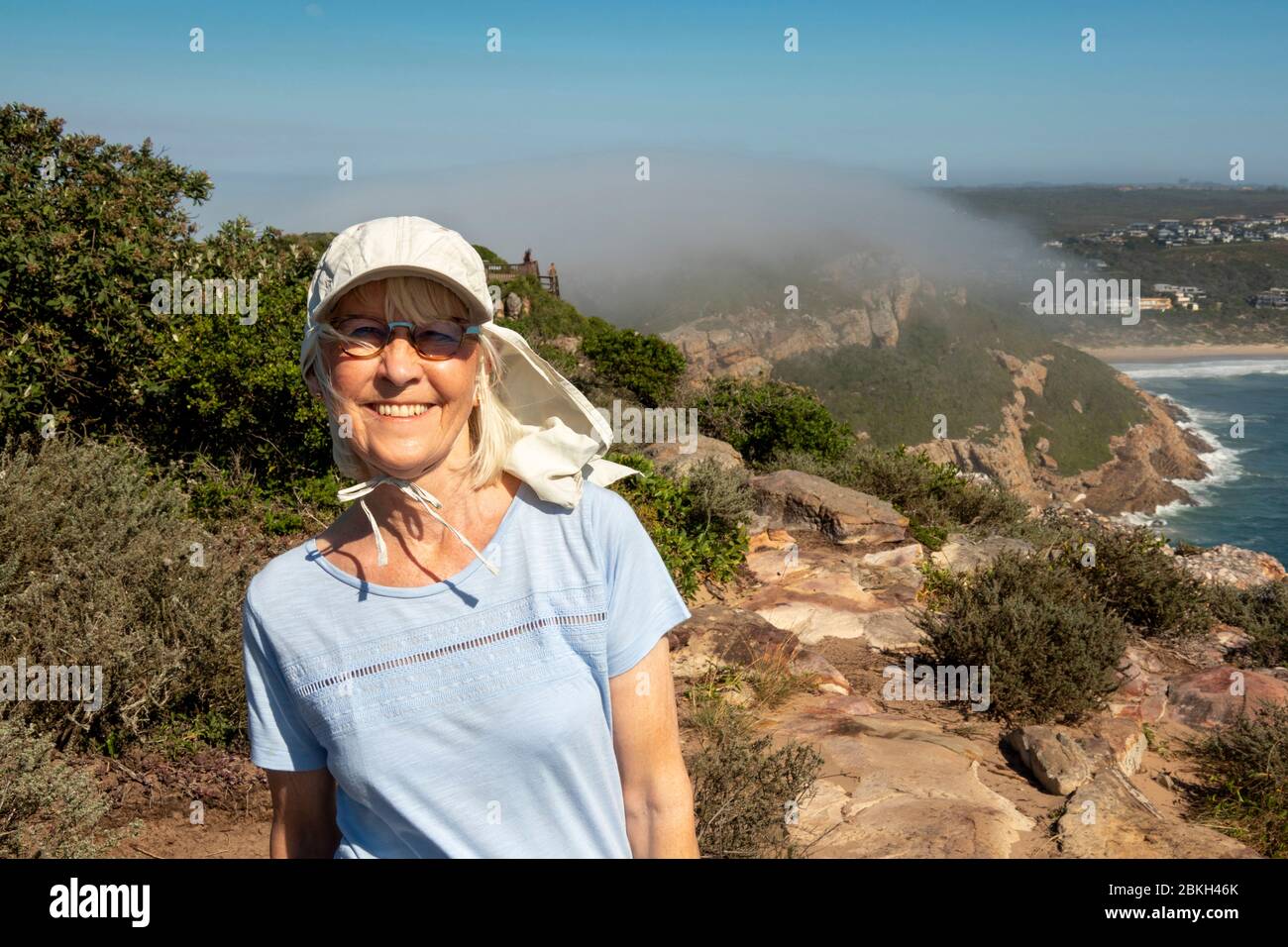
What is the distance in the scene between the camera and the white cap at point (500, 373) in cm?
164

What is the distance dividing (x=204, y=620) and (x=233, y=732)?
22.6 inches

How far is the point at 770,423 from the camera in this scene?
520 inches

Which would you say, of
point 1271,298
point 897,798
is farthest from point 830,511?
point 1271,298

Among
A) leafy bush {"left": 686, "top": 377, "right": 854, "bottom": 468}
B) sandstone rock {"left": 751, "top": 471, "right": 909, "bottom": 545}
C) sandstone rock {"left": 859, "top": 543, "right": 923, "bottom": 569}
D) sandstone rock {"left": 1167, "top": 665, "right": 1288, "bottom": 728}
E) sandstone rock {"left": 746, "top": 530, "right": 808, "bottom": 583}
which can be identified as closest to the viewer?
sandstone rock {"left": 1167, "top": 665, "right": 1288, "bottom": 728}

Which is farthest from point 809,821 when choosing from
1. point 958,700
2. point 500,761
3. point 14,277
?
point 14,277

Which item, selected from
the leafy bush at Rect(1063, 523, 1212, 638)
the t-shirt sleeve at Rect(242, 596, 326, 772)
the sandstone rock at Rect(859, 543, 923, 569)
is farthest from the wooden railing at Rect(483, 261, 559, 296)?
the t-shirt sleeve at Rect(242, 596, 326, 772)

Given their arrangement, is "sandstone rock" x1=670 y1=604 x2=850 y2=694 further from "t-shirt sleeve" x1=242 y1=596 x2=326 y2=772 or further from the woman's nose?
the woman's nose

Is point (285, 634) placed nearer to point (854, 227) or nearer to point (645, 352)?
point (645, 352)

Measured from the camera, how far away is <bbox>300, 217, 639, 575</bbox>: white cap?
1.64m

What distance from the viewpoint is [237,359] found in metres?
7.36

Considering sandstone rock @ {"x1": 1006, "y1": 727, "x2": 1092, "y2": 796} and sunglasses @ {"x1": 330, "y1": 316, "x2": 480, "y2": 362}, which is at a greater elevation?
sunglasses @ {"x1": 330, "y1": 316, "x2": 480, "y2": 362}

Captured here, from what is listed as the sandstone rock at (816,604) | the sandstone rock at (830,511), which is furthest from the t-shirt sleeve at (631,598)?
the sandstone rock at (830,511)

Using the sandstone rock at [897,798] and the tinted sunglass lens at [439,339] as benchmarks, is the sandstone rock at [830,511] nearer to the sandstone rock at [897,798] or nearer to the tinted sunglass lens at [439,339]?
the sandstone rock at [897,798]

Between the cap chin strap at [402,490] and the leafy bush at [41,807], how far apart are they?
94.6 inches
